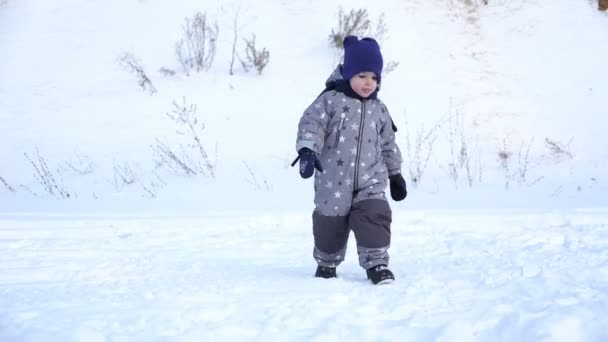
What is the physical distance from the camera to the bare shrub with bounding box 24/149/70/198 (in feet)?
19.9

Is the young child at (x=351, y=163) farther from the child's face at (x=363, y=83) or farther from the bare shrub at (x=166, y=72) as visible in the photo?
the bare shrub at (x=166, y=72)

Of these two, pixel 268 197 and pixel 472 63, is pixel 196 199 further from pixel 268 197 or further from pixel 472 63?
pixel 472 63

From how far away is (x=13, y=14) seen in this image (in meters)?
11.0

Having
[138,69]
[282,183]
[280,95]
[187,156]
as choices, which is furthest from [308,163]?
[138,69]

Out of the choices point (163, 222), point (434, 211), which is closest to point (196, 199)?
point (163, 222)

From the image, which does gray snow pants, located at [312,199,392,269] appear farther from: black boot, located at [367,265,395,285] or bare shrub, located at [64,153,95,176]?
bare shrub, located at [64,153,95,176]

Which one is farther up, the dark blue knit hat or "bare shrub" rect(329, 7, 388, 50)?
"bare shrub" rect(329, 7, 388, 50)

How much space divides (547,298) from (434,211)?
7.64 ft

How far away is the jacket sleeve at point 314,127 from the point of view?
3047 millimetres

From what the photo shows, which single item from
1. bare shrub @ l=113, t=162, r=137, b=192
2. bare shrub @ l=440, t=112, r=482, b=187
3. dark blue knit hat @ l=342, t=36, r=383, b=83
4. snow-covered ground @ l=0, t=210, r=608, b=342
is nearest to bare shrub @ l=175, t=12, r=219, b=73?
bare shrub @ l=113, t=162, r=137, b=192

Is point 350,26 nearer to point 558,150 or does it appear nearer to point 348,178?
point 558,150

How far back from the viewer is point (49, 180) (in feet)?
21.1

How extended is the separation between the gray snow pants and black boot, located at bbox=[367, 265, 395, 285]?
0.08 feet

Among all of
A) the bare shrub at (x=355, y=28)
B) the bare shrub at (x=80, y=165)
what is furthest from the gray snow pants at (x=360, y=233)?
the bare shrub at (x=355, y=28)
